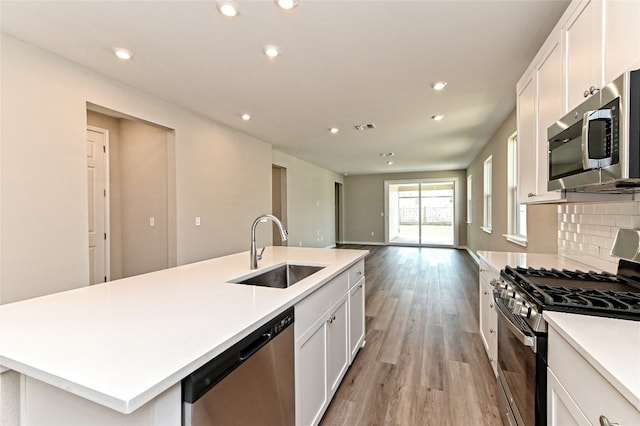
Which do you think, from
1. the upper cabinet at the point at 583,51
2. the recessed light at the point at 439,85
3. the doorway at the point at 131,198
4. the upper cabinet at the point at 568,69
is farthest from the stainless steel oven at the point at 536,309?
the doorway at the point at 131,198

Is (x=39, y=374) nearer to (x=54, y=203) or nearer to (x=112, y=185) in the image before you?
(x=54, y=203)

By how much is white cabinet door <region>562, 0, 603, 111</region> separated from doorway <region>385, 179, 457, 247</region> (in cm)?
798

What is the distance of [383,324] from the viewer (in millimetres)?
3223

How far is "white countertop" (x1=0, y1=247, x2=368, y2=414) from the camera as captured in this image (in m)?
0.69

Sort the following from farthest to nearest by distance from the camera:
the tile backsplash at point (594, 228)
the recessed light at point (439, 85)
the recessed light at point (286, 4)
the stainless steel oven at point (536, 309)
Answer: the recessed light at point (439, 85) < the recessed light at point (286, 4) < the tile backsplash at point (594, 228) < the stainless steel oven at point (536, 309)

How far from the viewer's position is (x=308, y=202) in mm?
7590

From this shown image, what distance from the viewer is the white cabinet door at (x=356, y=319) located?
2.29 meters

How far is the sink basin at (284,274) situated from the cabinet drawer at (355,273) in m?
0.33

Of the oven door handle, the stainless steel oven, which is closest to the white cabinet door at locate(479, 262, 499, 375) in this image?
the stainless steel oven

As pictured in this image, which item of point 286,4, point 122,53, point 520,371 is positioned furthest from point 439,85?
point 122,53

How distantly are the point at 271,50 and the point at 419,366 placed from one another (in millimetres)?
2804

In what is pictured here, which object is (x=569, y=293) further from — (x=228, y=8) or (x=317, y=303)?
(x=228, y=8)

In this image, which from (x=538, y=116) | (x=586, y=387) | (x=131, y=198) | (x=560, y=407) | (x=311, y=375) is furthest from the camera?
(x=131, y=198)

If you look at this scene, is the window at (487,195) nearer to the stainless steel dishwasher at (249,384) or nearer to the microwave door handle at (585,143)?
the microwave door handle at (585,143)
